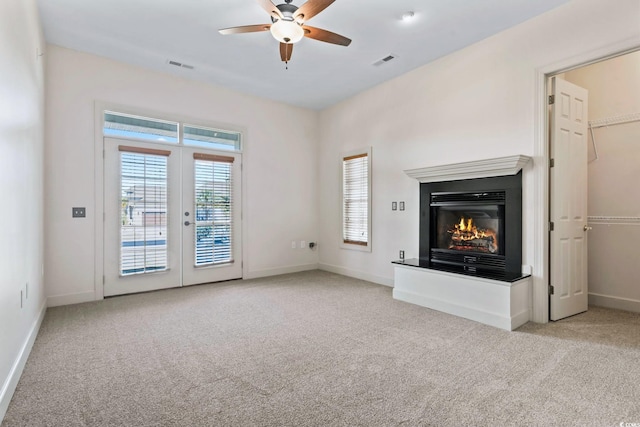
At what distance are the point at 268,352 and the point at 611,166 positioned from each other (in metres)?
4.44

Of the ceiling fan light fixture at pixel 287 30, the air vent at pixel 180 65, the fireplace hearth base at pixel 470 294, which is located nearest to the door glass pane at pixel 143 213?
the air vent at pixel 180 65

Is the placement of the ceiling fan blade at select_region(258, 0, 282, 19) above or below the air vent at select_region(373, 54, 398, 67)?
below

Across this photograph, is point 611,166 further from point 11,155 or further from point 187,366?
point 11,155

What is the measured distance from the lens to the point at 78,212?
4.10 m

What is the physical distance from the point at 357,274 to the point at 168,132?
3.68m

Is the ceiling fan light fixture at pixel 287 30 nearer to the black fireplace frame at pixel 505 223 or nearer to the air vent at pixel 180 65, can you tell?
the air vent at pixel 180 65

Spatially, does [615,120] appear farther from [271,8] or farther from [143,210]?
[143,210]

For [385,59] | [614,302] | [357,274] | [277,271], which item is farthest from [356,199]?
[614,302]

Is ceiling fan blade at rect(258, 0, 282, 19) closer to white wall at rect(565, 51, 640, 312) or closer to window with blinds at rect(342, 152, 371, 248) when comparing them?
window with blinds at rect(342, 152, 371, 248)

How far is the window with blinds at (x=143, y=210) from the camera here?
4.42m

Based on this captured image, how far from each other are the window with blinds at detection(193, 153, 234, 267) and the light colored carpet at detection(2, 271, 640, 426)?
57.0 inches

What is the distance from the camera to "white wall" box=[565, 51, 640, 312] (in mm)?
3766

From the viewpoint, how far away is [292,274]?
5.89 meters

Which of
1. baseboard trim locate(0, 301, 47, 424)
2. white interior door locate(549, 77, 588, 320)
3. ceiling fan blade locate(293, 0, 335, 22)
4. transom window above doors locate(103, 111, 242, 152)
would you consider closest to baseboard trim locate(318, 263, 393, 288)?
white interior door locate(549, 77, 588, 320)
